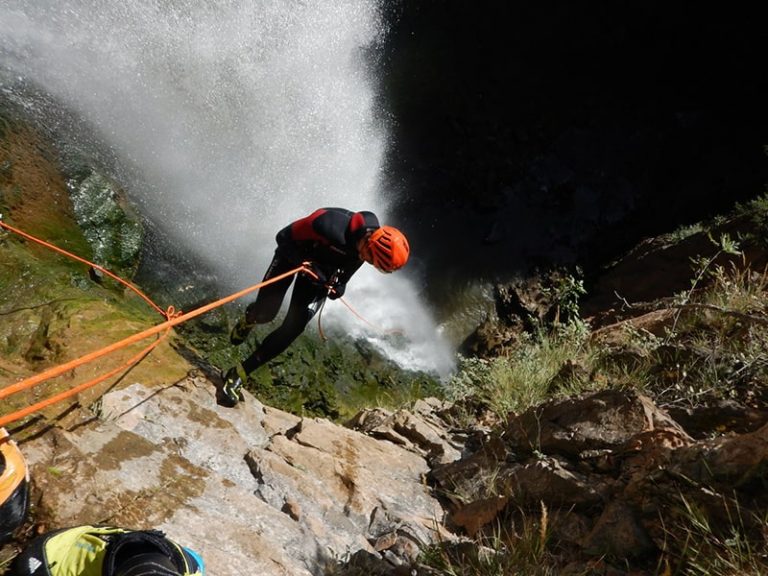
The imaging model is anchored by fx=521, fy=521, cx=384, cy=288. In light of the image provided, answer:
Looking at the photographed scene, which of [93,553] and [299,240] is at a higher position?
[299,240]

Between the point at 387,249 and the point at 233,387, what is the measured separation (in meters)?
1.38

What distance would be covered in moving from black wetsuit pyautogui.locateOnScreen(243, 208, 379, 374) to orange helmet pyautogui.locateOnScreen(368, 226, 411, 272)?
0.49 ft

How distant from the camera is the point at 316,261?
3791mm

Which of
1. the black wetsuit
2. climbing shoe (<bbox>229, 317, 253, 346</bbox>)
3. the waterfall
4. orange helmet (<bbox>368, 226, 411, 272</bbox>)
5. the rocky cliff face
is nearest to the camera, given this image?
the rocky cliff face

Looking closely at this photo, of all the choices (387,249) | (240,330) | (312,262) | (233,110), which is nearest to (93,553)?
(387,249)

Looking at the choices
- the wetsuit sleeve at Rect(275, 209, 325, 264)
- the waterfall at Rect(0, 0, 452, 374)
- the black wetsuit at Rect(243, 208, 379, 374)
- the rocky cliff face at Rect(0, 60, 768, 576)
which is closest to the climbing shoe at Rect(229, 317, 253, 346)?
the black wetsuit at Rect(243, 208, 379, 374)

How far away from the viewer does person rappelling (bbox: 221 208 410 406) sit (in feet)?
11.2

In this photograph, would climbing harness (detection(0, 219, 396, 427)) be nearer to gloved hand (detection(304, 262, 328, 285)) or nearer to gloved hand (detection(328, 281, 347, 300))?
gloved hand (detection(304, 262, 328, 285))

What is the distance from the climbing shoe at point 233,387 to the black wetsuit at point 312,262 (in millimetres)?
123

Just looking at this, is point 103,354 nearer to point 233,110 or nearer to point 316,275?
point 316,275

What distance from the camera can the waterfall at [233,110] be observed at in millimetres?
6086

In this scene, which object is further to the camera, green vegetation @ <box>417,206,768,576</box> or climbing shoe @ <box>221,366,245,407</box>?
climbing shoe @ <box>221,366,245,407</box>

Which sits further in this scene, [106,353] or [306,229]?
[306,229]

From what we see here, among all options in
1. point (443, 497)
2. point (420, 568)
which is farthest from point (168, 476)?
point (443, 497)
